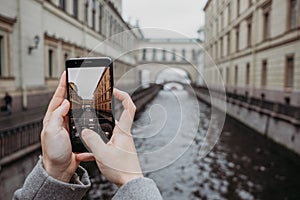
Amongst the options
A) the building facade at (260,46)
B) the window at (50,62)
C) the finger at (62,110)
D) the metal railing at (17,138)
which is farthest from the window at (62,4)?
the finger at (62,110)

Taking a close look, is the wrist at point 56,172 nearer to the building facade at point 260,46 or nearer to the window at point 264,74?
the building facade at point 260,46

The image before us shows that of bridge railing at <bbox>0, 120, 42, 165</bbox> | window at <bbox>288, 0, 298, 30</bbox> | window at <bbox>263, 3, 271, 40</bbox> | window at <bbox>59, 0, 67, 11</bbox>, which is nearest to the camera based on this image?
bridge railing at <bbox>0, 120, 42, 165</bbox>

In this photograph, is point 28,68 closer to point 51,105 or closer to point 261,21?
point 51,105

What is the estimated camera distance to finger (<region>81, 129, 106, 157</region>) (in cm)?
71

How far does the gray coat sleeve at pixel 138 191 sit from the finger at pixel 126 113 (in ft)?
0.42

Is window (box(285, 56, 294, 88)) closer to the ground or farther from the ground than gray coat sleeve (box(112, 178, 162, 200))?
farther from the ground

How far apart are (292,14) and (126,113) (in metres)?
11.9

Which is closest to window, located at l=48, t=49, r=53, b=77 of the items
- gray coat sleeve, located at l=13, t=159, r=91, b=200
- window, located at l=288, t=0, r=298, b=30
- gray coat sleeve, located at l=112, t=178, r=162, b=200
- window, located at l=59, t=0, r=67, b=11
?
window, located at l=59, t=0, r=67, b=11

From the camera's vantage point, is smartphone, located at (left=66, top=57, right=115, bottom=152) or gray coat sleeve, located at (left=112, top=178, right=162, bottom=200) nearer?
gray coat sleeve, located at (left=112, top=178, right=162, bottom=200)

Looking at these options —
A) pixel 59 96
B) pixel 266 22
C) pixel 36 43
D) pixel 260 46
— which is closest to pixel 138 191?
pixel 59 96

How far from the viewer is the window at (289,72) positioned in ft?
36.5

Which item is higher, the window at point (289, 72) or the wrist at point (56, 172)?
the window at point (289, 72)

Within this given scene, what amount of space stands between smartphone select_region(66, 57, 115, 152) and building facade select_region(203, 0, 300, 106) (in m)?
6.82

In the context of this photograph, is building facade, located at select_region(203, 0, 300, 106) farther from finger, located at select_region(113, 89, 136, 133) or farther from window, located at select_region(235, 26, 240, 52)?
finger, located at select_region(113, 89, 136, 133)
